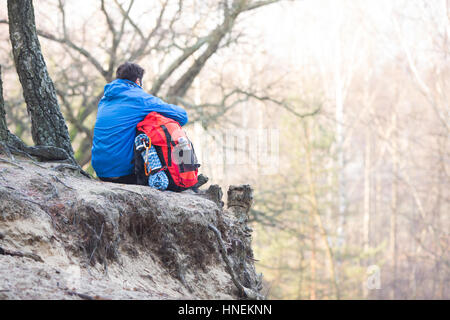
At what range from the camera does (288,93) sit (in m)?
18.2

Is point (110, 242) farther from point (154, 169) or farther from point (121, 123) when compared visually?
point (121, 123)

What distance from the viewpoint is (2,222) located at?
120 inches

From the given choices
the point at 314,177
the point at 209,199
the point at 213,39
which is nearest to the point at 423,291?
the point at 314,177

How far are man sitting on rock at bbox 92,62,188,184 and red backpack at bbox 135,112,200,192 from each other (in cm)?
9

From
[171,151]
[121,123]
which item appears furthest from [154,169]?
[121,123]

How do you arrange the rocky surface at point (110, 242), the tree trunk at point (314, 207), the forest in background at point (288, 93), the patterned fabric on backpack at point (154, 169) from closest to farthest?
the rocky surface at point (110, 242) → the patterned fabric on backpack at point (154, 169) → the forest in background at point (288, 93) → the tree trunk at point (314, 207)

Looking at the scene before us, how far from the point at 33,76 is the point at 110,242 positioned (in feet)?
7.60

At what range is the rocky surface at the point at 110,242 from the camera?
109 inches

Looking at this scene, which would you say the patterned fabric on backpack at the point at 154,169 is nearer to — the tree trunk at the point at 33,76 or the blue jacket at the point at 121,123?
the blue jacket at the point at 121,123

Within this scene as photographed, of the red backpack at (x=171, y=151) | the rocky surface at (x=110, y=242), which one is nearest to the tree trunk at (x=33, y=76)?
the rocky surface at (x=110, y=242)

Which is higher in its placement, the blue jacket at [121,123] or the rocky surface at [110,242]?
the blue jacket at [121,123]

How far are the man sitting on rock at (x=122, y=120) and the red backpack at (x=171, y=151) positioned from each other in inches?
3.5

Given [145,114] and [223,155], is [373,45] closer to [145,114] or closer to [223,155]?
[223,155]
